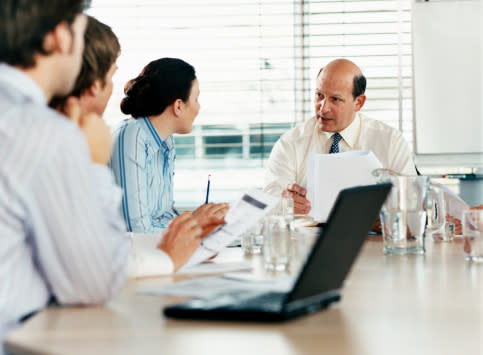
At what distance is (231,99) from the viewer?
3.87 metres

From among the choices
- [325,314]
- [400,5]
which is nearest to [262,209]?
[325,314]

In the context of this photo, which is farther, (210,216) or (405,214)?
(210,216)

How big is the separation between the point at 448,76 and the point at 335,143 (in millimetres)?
926

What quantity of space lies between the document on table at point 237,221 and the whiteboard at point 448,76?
7.21 feet

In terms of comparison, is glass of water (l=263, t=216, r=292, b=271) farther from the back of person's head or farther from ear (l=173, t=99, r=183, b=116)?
ear (l=173, t=99, r=183, b=116)

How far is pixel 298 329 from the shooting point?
0.92 metres

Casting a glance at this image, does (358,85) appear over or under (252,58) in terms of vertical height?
under

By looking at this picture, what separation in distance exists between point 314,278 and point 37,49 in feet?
2.04

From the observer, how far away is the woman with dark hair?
7.80ft

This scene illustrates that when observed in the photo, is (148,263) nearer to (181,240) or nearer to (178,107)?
(181,240)

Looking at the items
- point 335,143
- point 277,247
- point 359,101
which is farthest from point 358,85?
point 277,247

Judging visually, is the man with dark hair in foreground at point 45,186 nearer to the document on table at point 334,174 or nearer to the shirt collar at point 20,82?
the shirt collar at point 20,82

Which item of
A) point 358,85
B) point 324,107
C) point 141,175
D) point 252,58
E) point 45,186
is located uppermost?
point 252,58

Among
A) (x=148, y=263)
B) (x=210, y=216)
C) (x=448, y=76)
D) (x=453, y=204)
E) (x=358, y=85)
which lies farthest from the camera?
(x=448, y=76)
